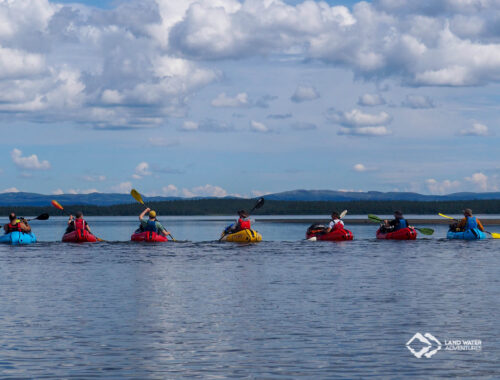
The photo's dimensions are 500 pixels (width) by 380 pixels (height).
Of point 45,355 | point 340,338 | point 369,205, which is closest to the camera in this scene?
point 45,355

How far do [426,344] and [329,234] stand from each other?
119 feet

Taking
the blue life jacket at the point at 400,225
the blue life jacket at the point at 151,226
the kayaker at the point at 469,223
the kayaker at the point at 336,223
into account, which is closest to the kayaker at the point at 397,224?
the blue life jacket at the point at 400,225

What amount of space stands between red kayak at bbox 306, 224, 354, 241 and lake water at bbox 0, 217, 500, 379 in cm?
1448

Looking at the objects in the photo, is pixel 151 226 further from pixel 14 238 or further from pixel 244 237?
pixel 14 238

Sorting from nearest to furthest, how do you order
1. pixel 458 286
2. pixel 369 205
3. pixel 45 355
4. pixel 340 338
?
pixel 45 355 < pixel 340 338 < pixel 458 286 < pixel 369 205

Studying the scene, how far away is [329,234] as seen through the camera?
50.6 m

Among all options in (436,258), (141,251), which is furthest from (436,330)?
(141,251)

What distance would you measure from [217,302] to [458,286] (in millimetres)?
8071

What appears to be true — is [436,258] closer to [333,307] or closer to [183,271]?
[183,271]

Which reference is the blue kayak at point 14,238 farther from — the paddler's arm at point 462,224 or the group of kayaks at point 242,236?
the paddler's arm at point 462,224

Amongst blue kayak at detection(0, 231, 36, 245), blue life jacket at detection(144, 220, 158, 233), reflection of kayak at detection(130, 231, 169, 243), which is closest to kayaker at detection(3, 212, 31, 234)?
blue kayak at detection(0, 231, 36, 245)

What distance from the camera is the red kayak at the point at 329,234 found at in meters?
49.7

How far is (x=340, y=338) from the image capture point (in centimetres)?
1523

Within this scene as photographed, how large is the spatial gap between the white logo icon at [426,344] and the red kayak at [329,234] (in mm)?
34293
